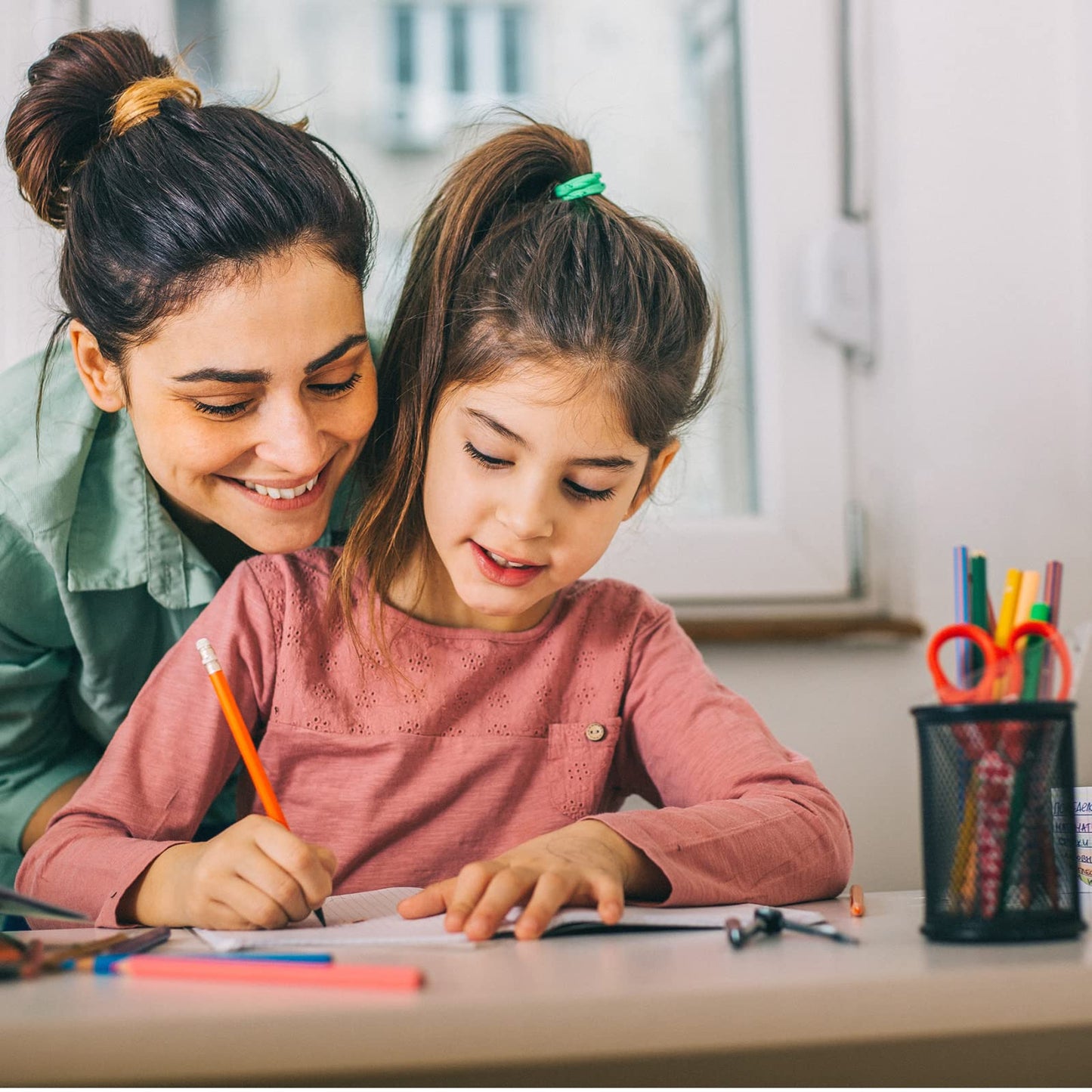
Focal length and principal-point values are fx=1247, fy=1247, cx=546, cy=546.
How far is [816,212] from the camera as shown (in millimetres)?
1547

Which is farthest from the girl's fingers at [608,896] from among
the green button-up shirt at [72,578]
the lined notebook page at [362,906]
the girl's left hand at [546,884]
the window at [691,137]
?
the window at [691,137]

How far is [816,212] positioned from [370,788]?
0.98m

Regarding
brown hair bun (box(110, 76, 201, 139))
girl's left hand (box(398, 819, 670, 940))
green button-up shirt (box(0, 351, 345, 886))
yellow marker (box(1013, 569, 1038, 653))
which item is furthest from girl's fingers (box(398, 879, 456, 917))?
brown hair bun (box(110, 76, 201, 139))

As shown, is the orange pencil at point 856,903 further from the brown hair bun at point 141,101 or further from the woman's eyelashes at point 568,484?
the brown hair bun at point 141,101

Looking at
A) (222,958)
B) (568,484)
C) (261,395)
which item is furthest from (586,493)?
(222,958)

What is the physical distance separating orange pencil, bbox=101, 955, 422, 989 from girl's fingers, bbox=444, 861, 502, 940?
0.10m

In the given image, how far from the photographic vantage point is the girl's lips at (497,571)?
2.86 ft

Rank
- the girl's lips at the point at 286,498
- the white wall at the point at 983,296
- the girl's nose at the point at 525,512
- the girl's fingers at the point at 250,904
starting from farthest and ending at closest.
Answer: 1. the white wall at the point at 983,296
2. the girl's lips at the point at 286,498
3. the girl's nose at the point at 525,512
4. the girl's fingers at the point at 250,904

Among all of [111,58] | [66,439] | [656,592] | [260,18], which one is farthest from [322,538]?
[260,18]

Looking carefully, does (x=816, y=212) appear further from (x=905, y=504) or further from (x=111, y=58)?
(x=111, y=58)

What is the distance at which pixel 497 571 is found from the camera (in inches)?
34.4

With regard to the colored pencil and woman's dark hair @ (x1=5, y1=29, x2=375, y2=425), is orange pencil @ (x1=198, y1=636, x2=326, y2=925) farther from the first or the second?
the colored pencil

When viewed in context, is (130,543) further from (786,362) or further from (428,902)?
(786,362)

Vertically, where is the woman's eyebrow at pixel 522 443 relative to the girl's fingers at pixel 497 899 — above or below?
above
